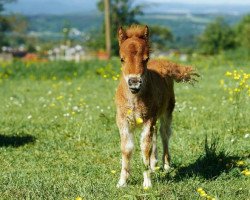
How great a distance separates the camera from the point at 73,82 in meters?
23.6

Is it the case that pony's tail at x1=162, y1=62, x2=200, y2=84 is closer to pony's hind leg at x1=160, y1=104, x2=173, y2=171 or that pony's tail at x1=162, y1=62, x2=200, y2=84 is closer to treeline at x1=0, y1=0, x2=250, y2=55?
pony's hind leg at x1=160, y1=104, x2=173, y2=171

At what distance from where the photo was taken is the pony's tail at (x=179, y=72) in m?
8.72

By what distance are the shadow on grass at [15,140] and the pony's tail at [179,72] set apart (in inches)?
135

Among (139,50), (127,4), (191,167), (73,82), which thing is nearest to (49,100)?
(73,82)

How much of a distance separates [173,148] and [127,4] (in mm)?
77406

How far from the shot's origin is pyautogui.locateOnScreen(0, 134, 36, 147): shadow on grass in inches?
408

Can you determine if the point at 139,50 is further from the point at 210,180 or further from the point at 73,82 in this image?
the point at 73,82

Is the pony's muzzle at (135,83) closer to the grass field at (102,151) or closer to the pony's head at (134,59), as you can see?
the pony's head at (134,59)

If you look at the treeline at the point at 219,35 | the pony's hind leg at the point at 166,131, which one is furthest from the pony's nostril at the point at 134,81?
the treeline at the point at 219,35

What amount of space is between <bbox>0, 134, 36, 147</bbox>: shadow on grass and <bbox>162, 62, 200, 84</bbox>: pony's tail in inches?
135

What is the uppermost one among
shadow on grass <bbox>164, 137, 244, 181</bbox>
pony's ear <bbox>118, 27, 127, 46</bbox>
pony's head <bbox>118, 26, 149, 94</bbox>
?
pony's ear <bbox>118, 27, 127, 46</bbox>

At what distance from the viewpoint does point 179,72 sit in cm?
909

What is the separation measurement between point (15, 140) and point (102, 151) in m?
2.02

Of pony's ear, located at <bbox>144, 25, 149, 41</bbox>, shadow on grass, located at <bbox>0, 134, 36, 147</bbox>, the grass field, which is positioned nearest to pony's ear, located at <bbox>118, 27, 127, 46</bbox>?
pony's ear, located at <bbox>144, 25, 149, 41</bbox>
